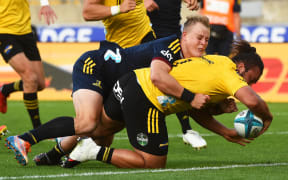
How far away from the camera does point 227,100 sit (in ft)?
18.7

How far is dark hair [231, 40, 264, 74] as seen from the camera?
550 cm

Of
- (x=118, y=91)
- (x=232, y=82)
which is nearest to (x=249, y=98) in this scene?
(x=232, y=82)

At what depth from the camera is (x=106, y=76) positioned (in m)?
6.17

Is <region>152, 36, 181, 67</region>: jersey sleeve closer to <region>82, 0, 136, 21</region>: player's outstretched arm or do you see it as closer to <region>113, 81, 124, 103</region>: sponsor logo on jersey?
<region>113, 81, 124, 103</region>: sponsor logo on jersey

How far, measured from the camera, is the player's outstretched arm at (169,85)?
17.1 ft

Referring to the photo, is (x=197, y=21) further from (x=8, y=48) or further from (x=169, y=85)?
(x=8, y=48)

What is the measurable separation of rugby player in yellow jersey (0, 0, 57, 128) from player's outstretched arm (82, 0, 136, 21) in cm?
156

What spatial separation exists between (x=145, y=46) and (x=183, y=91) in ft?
3.34

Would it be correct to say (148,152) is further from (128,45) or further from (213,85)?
(128,45)

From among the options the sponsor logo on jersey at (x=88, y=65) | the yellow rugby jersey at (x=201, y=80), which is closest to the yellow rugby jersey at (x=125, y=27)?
the sponsor logo on jersey at (x=88, y=65)

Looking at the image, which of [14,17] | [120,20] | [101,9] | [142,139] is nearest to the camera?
[142,139]

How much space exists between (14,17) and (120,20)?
2.20 meters

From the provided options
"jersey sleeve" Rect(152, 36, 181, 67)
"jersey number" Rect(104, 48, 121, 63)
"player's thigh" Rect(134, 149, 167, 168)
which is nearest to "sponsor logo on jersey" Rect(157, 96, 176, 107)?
"jersey sleeve" Rect(152, 36, 181, 67)

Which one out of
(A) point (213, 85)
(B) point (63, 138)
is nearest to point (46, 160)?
(B) point (63, 138)
